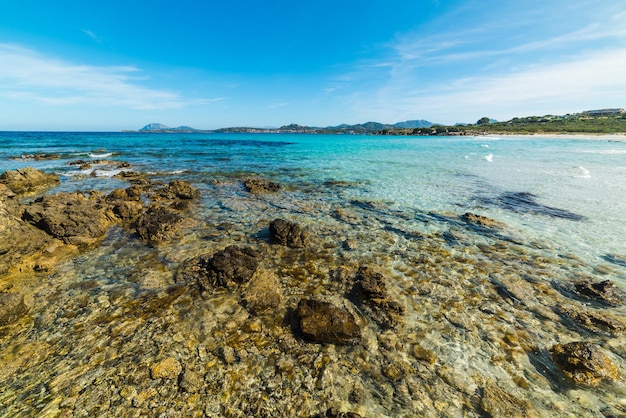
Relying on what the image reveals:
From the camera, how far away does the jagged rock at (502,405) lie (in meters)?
4.47

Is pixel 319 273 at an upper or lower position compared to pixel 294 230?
lower

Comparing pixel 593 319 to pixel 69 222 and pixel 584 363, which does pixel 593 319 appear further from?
pixel 69 222

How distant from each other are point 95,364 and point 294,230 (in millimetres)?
7088

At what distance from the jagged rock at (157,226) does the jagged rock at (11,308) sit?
4.14 m

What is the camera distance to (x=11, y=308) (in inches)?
246

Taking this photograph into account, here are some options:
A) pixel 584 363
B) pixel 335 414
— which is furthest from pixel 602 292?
pixel 335 414

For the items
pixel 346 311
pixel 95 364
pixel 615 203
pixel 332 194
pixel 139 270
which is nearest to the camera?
pixel 95 364

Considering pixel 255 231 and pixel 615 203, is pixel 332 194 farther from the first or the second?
pixel 615 203

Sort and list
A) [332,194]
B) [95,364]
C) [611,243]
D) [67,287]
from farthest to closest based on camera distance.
Result: [332,194] → [611,243] → [67,287] → [95,364]

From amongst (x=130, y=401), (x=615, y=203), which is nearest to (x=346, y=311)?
(x=130, y=401)

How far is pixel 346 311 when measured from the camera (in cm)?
679

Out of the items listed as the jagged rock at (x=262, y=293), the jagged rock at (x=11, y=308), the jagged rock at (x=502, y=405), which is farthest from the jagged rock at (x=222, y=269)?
the jagged rock at (x=502, y=405)

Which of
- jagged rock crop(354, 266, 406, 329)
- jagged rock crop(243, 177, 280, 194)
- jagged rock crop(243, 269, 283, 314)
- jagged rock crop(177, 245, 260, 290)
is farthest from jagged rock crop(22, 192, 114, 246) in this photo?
jagged rock crop(354, 266, 406, 329)

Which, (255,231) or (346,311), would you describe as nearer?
(346,311)
